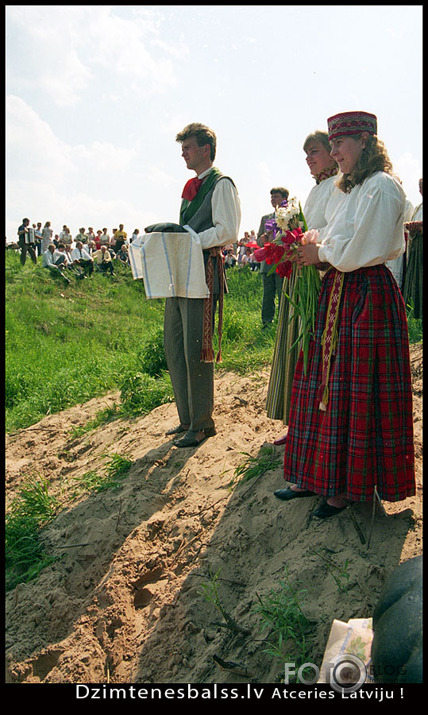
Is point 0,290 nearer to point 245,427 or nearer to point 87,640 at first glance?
point 87,640

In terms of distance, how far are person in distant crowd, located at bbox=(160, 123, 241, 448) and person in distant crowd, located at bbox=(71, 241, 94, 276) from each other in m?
13.3

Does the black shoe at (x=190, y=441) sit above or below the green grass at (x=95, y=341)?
below

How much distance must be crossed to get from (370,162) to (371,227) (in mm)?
371

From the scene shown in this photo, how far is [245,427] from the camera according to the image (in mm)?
4496

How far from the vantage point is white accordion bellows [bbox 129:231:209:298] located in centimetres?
408

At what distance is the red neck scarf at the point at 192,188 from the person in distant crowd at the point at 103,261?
13890 mm

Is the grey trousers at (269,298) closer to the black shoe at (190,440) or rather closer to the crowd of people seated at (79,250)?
the black shoe at (190,440)

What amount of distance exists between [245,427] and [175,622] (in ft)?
6.33

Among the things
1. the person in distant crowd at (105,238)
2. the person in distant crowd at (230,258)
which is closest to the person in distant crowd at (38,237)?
the person in distant crowd at (105,238)

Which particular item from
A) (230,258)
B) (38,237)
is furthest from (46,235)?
(230,258)

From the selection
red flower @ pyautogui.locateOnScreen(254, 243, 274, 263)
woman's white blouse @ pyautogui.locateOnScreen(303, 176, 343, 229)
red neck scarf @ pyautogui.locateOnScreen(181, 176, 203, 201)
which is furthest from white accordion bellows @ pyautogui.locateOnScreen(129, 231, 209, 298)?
red flower @ pyautogui.locateOnScreen(254, 243, 274, 263)

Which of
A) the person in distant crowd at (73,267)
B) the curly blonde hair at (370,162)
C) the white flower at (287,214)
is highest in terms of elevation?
the person in distant crowd at (73,267)

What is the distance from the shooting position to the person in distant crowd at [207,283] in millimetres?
4027

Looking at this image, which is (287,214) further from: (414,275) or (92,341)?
(92,341)
